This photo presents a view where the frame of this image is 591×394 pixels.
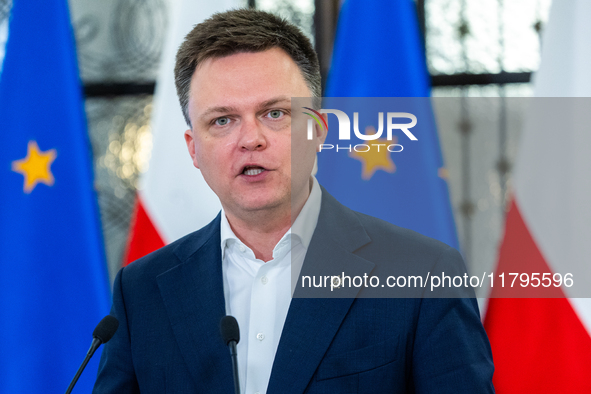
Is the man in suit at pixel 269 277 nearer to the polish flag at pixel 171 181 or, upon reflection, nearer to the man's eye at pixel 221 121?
the man's eye at pixel 221 121

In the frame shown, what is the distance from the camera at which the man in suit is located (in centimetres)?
119

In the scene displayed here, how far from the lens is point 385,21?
2168mm

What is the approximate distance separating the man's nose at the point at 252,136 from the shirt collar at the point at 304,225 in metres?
0.23

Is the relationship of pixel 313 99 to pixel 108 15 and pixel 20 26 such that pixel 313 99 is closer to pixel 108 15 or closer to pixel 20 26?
pixel 20 26

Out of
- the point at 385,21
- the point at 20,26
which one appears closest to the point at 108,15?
the point at 20,26

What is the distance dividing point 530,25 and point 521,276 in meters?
1.29

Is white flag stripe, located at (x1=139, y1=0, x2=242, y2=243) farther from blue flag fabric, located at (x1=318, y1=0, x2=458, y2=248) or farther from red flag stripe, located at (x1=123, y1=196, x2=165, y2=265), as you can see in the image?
blue flag fabric, located at (x1=318, y1=0, x2=458, y2=248)

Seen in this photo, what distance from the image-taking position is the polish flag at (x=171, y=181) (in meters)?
2.17

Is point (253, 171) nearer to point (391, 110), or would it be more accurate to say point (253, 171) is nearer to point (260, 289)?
point (260, 289)

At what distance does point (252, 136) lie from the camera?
1285 millimetres

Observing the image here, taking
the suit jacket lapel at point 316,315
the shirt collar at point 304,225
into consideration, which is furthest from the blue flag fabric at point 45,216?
the suit jacket lapel at point 316,315

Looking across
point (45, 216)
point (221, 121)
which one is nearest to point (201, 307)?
point (221, 121)

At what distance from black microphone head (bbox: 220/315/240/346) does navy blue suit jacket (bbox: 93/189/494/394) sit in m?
0.19

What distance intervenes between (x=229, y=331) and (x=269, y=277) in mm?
329
